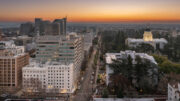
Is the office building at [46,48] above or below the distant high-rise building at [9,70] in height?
above

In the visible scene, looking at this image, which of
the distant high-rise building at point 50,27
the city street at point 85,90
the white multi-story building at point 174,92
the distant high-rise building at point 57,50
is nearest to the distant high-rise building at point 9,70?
the distant high-rise building at point 57,50

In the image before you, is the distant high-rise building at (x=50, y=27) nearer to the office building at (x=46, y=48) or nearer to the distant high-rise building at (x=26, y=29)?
the distant high-rise building at (x=26, y=29)

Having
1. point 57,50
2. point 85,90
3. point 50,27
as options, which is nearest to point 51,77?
point 85,90

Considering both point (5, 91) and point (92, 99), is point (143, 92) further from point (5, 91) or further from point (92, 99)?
point (5, 91)

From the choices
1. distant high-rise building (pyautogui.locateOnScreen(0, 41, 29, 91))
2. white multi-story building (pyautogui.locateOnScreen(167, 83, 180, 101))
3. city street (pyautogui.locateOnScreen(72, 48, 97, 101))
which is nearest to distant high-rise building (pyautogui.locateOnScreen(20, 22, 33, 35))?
city street (pyautogui.locateOnScreen(72, 48, 97, 101))

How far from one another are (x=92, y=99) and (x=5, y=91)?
22.1 ft

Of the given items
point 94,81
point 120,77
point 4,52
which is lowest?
point 94,81

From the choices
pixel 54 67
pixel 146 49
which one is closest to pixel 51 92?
pixel 54 67

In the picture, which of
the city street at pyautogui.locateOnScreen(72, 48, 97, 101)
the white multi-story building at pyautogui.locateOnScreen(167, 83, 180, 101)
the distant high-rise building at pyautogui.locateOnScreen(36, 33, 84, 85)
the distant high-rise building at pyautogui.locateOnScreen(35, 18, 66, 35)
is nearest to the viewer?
the white multi-story building at pyautogui.locateOnScreen(167, 83, 180, 101)

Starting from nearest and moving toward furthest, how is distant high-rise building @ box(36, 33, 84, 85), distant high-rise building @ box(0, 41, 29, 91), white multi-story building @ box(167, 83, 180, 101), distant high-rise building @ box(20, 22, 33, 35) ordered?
white multi-story building @ box(167, 83, 180, 101) < distant high-rise building @ box(0, 41, 29, 91) < distant high-rise building @ box(36, 33, 84, 85) < distant high-rise building @ box(20, 22, 33, 35)

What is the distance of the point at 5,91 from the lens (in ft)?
56.9

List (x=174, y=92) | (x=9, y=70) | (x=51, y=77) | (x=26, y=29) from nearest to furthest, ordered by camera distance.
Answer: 1. (x=174, y=92)
2. (x=51, y=77)
3. (x=9, y=70)
4. (x=26, y=29)

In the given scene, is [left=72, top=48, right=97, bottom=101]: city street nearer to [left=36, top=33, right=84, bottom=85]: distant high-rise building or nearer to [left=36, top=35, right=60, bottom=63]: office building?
[left=36, top=33, right=84, bottom=85]: distant high-rise building

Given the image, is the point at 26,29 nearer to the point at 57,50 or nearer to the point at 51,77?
the point at 57,50
